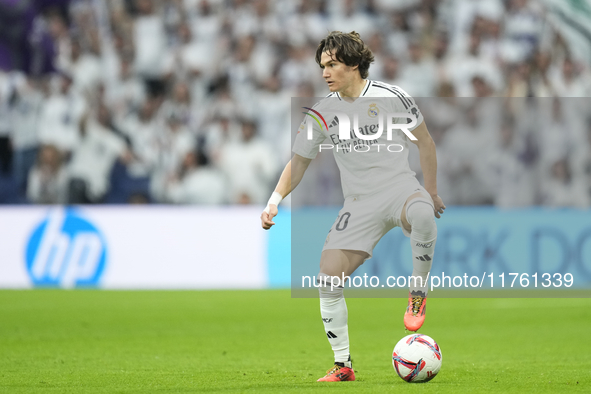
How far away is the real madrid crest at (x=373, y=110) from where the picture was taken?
584cm

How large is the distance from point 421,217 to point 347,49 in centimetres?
115

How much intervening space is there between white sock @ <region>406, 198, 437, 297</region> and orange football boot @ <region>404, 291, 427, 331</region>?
0.02 metres

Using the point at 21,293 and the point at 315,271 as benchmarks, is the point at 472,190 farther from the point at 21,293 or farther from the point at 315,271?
the point at 21,293

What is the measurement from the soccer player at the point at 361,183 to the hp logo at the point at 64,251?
8105mm

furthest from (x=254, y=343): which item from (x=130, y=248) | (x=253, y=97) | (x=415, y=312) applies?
(x=253, y=97)

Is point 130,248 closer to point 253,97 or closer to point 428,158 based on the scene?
point 253,97

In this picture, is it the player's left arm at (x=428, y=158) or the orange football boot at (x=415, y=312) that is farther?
the player's left arm at (x=428, y=158)

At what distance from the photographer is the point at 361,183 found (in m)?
5.95

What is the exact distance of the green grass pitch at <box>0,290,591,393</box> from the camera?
584cm

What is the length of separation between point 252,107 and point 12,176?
402 centimetres

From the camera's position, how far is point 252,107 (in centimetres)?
1518

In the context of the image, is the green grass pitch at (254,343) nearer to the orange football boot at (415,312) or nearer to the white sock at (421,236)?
the orange football boot at (415,312)

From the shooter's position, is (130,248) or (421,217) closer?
(421,217)

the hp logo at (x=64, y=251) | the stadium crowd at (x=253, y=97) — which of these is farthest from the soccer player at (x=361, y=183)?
the hp logo at (x=64, y=251)
